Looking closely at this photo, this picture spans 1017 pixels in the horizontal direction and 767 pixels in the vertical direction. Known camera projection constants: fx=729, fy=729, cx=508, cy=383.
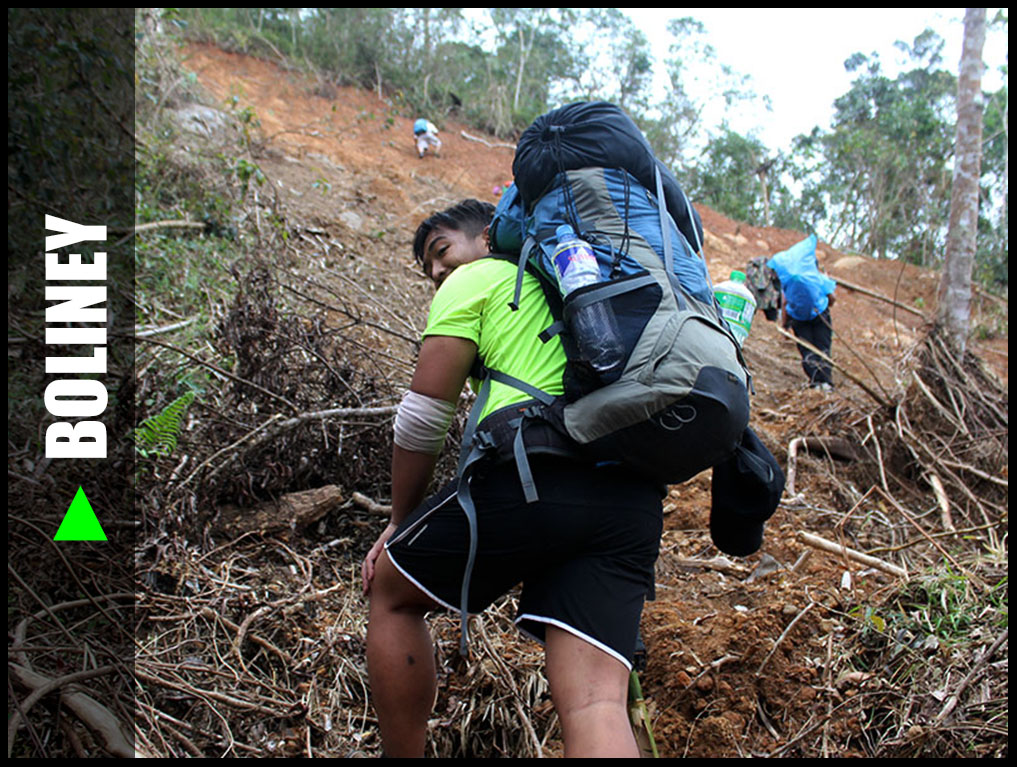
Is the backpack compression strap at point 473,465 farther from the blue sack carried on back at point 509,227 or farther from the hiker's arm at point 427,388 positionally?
the blue sack carried on back at point 509,227

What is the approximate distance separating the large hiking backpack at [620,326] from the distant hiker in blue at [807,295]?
16.6 feet

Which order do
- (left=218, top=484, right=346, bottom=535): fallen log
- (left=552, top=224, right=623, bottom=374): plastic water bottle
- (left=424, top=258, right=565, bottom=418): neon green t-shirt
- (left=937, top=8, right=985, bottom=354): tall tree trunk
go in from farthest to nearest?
(left=937, top=8, right=985, bottom=354): tall tree trunk
(left=218, top=484, right=346, bottom=535): fallen log
(left=424, top=258, right=565, bottom=418): neon green t-shirt
(left=552, top=224, right=623, bottom=374): plastic water bottle

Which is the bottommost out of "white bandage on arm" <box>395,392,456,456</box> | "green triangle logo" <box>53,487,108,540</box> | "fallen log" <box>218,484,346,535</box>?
"fallen log" <box>218,484,346,535</box>

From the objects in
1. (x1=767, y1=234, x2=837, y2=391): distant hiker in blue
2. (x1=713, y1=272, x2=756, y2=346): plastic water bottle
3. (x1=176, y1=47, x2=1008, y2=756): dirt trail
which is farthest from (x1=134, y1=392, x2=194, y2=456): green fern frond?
(x1=767, y1=234, x2=837, y2=391): distant hiker in blue

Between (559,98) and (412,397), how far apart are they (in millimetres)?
20740

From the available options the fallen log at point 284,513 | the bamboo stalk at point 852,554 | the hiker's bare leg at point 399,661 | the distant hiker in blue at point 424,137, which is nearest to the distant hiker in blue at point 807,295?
the bamboo stalk at point 852,554

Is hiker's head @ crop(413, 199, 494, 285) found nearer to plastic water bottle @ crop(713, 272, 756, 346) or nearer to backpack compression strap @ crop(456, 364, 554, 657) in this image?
backpack compression strap @ crop(456, 364, 554, 657)

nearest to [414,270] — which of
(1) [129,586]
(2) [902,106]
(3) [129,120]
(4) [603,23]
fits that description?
(3) [129,120]

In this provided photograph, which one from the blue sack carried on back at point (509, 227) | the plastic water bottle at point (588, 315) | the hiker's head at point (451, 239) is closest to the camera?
the plastic water bottle at point (588, 315)

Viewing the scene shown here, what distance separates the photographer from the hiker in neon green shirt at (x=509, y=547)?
1479 millimetres

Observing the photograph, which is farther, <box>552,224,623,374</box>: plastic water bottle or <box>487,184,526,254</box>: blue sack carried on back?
<box>487,184,526,254</box>: blue sack carried on back

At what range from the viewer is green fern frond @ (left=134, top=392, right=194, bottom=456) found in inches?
117

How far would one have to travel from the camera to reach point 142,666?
229cm

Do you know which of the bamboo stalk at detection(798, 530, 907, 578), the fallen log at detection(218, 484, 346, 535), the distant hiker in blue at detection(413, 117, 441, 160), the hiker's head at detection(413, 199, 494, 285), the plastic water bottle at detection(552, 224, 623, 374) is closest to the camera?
the plastic water bottle at detection(552, 224, 623, 374)
